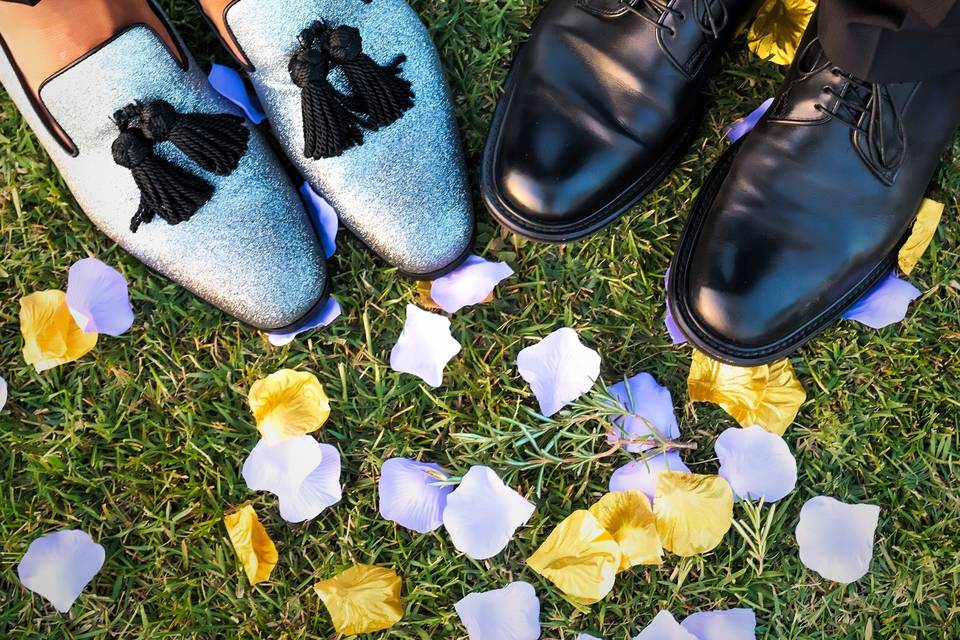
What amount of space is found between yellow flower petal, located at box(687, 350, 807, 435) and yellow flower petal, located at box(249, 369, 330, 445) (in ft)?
1.95

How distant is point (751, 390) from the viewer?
3.78 ft

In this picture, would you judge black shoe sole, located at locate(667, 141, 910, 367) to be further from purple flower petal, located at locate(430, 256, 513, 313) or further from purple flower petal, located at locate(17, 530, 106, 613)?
purple flower petal, located at locate(17, 530, 106, 613)

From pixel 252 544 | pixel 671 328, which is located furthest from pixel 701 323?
pixel 252 544

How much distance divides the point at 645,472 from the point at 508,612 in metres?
0.31

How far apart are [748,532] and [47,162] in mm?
1277

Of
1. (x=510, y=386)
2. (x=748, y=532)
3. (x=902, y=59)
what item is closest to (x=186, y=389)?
(x=510, y=386)

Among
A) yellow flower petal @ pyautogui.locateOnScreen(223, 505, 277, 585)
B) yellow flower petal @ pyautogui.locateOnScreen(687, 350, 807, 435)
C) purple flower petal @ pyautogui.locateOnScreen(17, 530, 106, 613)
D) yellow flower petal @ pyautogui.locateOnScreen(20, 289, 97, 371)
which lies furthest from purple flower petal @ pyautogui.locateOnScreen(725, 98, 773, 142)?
purple flower petal @ pyautogui.locateOnScreen(17, 530, 106, 613)

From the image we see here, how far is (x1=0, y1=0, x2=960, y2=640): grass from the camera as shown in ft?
3.84

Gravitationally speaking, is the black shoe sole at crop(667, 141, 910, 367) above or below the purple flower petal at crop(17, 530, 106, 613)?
above

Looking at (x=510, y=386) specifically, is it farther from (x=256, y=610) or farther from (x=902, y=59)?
(x=902, y=59)

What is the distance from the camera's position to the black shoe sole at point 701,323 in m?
1.08

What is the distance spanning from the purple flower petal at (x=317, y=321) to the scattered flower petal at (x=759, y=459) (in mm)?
641

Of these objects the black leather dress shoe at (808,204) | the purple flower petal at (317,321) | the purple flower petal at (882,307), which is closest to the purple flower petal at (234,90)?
the purple flower petal at (317,321)

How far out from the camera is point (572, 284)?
120 centimetres
